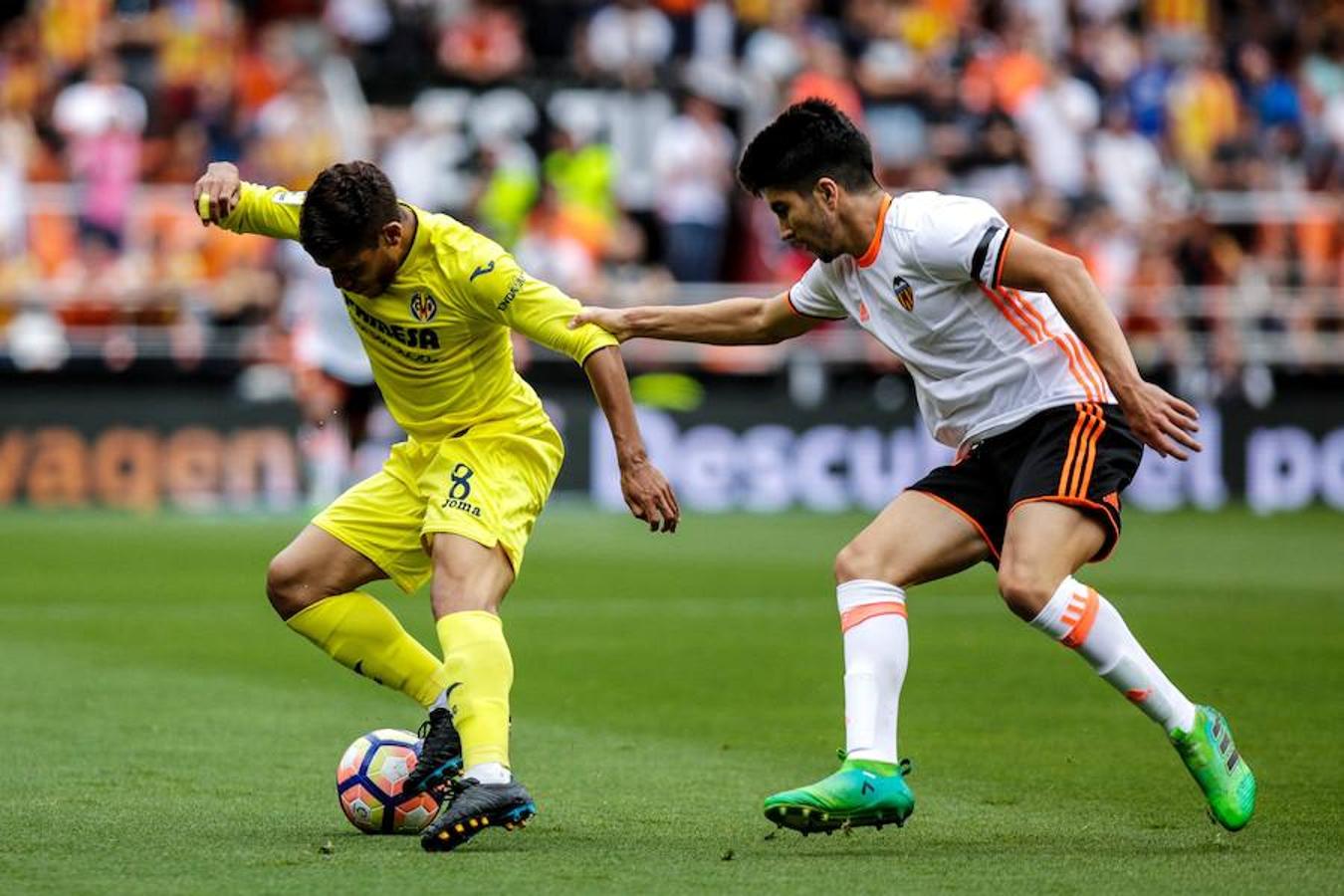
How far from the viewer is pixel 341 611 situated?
7.31 meters

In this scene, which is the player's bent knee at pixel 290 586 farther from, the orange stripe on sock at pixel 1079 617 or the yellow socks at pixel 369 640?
the orange stripe on sock at pixel 1079 617

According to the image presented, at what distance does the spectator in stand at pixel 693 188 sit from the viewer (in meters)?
22.2

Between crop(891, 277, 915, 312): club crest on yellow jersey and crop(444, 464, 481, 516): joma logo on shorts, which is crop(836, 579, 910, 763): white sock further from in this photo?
crop(444, 464, 481, 516): joma logo on shorts

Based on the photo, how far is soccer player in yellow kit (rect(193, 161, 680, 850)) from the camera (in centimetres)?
666

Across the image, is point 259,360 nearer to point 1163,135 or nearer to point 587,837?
point 1163,135

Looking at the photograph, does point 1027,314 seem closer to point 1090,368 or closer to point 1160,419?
point 1090,368

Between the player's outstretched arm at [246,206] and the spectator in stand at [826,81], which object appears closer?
the player's outstretched arm at [246,206]

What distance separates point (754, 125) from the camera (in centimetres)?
2305

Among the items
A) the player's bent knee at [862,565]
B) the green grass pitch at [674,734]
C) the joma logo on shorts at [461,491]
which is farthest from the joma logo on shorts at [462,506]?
the player's bent knee at [862,565]

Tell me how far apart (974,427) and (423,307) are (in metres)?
1.66

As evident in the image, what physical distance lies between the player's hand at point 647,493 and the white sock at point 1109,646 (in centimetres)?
107

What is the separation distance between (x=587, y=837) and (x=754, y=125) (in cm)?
1699

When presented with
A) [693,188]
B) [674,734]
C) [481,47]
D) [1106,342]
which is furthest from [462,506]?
[481,47]

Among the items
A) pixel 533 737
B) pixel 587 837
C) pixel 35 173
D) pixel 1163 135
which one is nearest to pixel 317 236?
pixel 587 837
